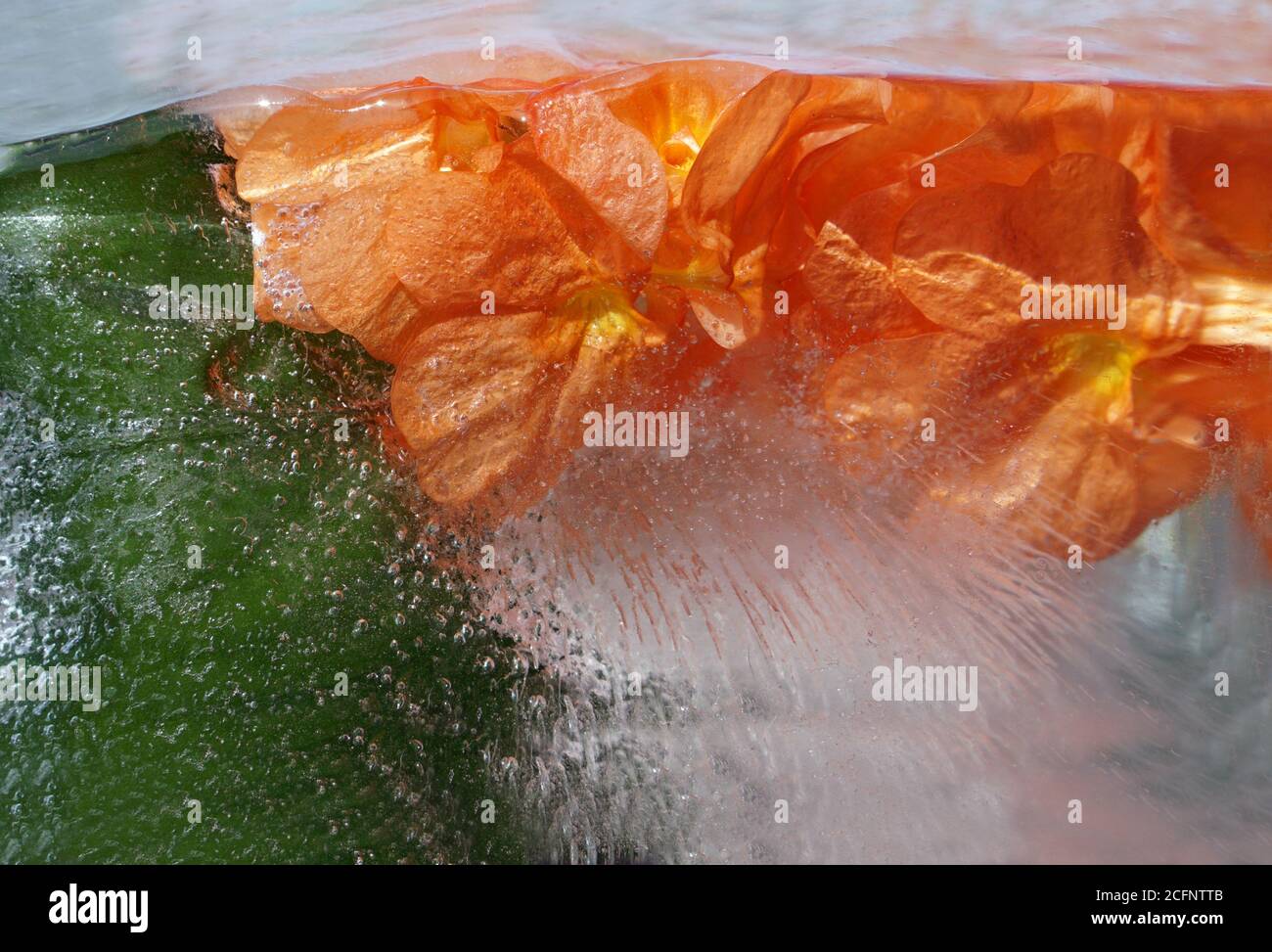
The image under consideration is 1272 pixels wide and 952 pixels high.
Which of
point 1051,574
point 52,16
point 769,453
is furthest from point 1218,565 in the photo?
point 52,16

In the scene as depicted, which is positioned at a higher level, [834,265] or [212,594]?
[834,265]

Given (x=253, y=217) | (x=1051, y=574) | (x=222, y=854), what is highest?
(x=253, y=217)

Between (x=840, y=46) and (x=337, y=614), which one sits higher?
(x=840, y=46)

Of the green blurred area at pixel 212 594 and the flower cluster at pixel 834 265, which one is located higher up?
the flower cluster at pixel 834 265

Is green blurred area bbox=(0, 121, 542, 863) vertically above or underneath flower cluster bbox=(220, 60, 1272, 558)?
underneath

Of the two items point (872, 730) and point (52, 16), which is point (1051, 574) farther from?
point (52, 16)

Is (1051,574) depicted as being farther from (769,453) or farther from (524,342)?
(524,342)
